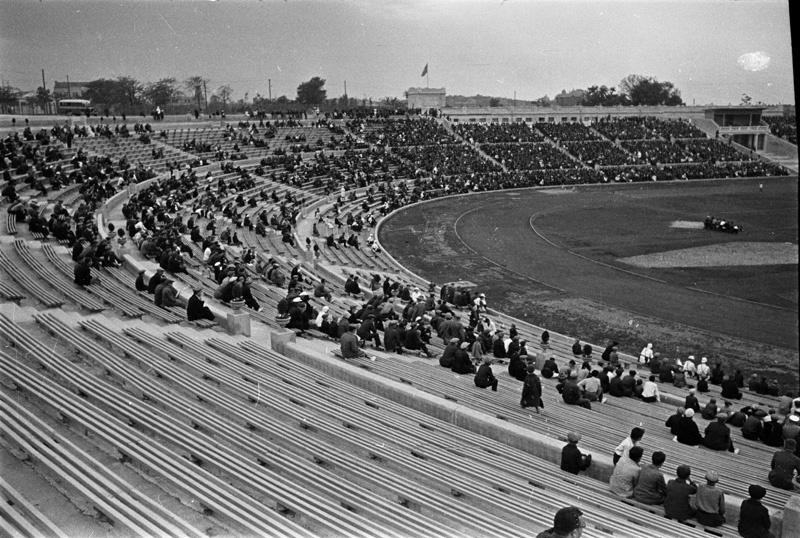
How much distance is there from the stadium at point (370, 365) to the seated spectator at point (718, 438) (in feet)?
0.13

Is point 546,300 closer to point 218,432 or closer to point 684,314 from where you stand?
point 684,314

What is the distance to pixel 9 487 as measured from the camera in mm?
6945

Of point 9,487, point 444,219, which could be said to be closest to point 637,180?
point 444,219

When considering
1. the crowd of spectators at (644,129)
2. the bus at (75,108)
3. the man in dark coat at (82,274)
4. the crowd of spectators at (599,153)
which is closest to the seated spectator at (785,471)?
the man in dark coat at (82,274)

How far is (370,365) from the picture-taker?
14836mm

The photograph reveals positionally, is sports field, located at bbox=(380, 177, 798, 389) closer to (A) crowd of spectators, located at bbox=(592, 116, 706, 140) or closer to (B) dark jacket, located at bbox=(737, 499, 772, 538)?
(B) dark jacket, located at bbox=(737, 499, 772, 538)

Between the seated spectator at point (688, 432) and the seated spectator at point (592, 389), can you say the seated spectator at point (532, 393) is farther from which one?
the seated spectator at point (688, 432)

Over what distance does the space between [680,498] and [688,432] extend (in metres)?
3.59

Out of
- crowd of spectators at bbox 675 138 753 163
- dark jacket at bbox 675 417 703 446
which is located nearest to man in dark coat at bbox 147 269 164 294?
dark jacket at bbox 675 417 703 446

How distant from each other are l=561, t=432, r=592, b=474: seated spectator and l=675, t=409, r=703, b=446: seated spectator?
9.33ft

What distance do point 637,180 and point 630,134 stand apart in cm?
1802

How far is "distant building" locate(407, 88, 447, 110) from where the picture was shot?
364ft

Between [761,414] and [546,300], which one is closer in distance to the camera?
[761,414]

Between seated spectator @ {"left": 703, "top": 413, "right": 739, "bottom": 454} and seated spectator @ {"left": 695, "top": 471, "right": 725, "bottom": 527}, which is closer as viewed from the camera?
seated spectator @ {"left": 695, "top": 471, "right": 725, "bottom": 527}
